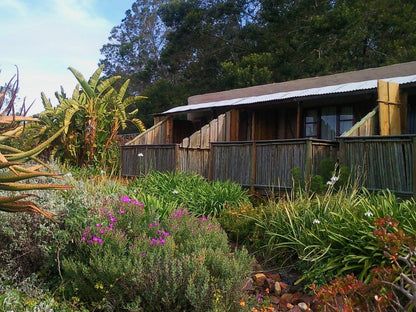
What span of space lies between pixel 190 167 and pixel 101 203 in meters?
6.75

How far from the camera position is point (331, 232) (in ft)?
18.6

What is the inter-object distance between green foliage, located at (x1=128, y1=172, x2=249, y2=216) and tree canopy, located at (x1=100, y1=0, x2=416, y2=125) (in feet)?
53.7

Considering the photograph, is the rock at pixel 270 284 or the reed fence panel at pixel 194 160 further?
the reed fence panel at pixel 194 160

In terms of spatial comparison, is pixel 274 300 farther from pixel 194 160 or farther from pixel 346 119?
pixel 346 119

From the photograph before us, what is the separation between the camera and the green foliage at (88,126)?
50.9 ft

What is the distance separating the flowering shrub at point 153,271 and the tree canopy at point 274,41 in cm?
2033

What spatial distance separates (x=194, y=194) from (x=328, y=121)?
7.99 m

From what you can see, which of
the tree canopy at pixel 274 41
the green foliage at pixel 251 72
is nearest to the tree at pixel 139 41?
the tree canopy at pixel 274 41

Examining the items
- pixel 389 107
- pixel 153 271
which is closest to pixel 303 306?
pixel 153 271

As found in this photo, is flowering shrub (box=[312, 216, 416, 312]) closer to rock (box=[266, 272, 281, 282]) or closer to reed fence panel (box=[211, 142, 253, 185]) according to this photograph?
rock (box=[266, 272, 281, 282])

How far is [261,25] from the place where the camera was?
3139 cm

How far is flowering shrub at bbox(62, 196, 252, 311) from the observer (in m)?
4.34

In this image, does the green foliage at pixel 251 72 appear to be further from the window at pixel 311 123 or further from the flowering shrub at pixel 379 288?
the flowering shrub at pixel 379 288

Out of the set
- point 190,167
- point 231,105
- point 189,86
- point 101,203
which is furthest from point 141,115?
point 101,203
